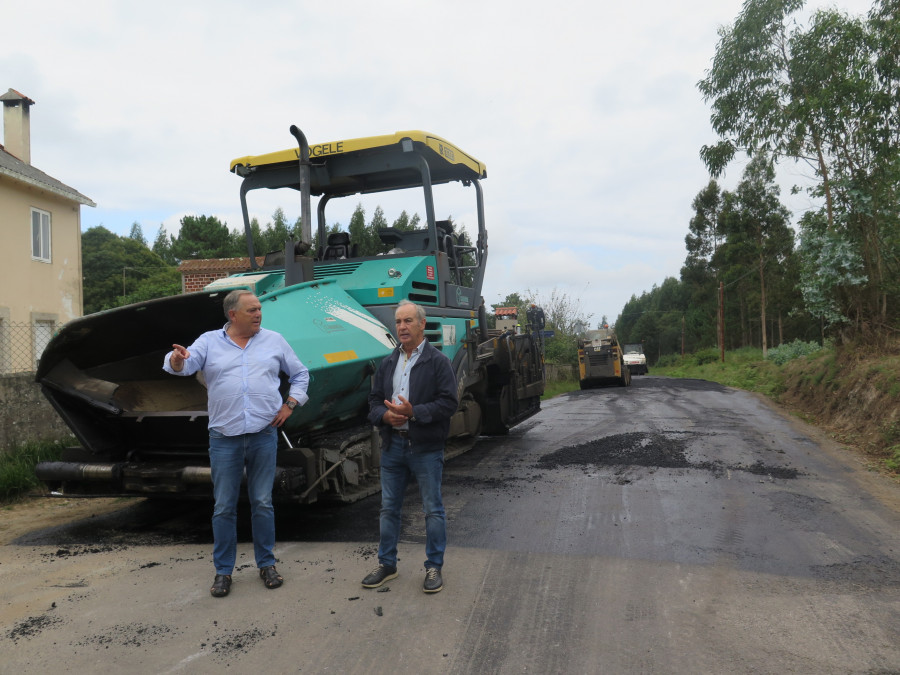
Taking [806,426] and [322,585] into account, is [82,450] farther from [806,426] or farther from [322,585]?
[806,426]

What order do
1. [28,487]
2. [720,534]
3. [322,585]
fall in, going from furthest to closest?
[28,487], [720,534], [322,585]

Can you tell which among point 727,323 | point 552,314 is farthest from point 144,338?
point 727,323

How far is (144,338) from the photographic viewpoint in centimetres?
523

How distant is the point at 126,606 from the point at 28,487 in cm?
379

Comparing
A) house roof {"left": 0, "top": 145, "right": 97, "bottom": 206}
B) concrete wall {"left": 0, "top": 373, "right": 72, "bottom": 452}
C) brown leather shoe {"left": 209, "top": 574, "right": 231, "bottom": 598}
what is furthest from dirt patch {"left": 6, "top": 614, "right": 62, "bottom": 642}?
house roof {"left": 0, "top": 145, "right": 97, "bottom": 206}

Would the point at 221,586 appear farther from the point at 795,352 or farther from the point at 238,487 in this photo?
the point at 795,352

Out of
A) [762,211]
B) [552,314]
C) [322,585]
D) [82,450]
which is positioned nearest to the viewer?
[322,585]

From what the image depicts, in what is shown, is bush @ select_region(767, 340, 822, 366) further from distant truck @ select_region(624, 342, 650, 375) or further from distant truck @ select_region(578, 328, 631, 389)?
distant truck @ select_region(624, 342, 650, 375)

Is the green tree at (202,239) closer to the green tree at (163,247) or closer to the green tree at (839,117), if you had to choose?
the green tree at (163,247)

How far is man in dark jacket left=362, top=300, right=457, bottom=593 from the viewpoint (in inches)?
151

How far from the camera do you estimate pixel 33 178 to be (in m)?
16.3

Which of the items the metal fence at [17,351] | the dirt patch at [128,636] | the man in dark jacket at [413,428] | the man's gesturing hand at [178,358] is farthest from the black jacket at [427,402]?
the metal fence at [17,351]

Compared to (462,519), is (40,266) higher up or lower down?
higher up

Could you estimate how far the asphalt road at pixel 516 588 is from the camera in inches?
118
